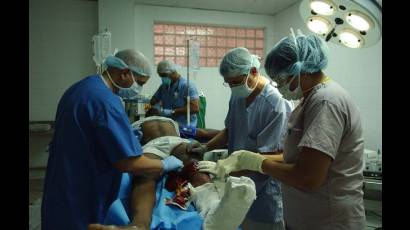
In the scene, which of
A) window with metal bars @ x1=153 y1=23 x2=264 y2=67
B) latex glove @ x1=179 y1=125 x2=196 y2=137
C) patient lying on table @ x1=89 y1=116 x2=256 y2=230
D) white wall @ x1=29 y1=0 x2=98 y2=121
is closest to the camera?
patient lying on table @ x1=89 y1=116 x2=256 y2=230

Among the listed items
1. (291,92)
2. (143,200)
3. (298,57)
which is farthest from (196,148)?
(298,57)

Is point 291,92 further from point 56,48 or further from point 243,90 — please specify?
point 56,48

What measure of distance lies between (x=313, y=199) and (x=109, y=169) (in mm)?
777

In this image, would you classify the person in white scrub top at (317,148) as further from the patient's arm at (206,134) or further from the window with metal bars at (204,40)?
the window with metal bars at (204,40)

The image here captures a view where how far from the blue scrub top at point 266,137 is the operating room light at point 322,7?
525 mm

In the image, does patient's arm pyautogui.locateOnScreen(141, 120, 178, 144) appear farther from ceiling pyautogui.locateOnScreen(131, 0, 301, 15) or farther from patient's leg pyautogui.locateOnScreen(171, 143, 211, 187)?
ceiling pyautogui.locateOnScreen(131, 0, 301, 15)

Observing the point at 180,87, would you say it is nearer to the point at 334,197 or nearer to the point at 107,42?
the point at 107,42

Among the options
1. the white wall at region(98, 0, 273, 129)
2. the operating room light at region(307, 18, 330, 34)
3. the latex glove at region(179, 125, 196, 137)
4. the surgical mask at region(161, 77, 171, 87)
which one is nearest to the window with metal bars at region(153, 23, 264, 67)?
the white wall at region(98, 0, 273, 129)

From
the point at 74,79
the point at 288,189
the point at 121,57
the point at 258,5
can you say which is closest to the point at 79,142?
the point at 121,57

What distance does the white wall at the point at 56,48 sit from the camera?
14.9 ft

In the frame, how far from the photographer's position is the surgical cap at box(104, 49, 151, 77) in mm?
1514

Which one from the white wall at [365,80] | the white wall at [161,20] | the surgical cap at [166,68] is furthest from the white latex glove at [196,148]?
the white wall at [161,20]

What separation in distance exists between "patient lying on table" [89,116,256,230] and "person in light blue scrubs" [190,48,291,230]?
29 centimetres

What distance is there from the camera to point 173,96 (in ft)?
12.1
